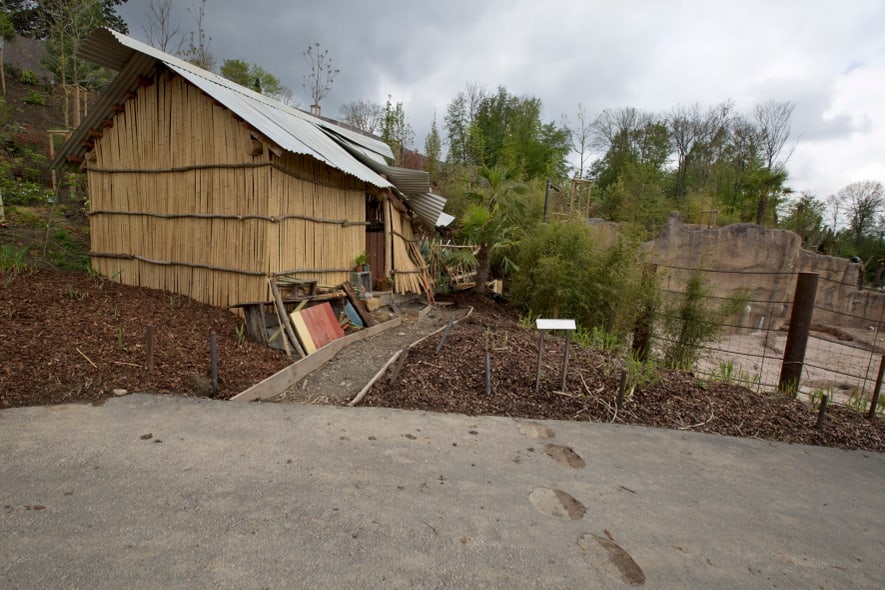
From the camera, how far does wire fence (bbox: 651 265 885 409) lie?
664 cm

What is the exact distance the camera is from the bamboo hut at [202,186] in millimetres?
6414

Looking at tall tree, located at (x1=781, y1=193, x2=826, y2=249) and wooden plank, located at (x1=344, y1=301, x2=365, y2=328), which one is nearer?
wooden plank, located at (x1=344, y1=301, x2=365, y2=328)

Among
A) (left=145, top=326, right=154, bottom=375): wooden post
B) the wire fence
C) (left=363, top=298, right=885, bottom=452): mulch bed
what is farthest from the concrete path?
the wire fence

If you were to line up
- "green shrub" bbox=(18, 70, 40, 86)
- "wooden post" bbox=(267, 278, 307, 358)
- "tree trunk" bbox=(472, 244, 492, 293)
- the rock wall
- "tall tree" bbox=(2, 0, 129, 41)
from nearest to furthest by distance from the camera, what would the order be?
1. "wooden post" bbox=(267, 278, 307, 358)
2. "tree trunk" bbox=(472, 244, 492, 293)
3. the rock wall
4. "green shrub" bbox=(18, 70, 40, 86)
5. "tall tree" bbox=(2, 0, 129, 41)

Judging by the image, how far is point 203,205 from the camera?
687 cm

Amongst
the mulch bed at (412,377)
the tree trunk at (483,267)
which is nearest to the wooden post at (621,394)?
the mulch bed at (412,377)

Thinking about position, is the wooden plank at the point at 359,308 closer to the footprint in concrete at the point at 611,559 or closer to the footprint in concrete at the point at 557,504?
the footprint in concrete at the point at 557,504

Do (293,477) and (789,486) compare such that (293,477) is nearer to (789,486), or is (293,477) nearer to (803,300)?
(789,486)

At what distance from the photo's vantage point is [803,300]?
17.3ft

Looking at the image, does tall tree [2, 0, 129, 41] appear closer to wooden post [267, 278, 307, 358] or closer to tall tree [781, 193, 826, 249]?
wooden post [267, 278, 307, 358]

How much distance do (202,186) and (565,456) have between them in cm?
663

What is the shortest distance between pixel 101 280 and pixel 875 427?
Answer: 10739mm

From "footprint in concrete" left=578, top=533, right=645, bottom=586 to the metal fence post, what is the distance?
4.36m

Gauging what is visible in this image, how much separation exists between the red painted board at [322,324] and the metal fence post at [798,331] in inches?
235
